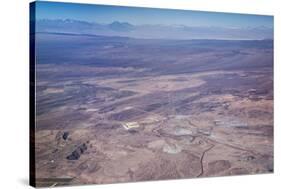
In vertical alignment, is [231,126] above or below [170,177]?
above

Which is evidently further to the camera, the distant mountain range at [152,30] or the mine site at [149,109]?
the distant mountain range at [152,30]

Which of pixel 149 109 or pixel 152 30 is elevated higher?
pixel 152 30

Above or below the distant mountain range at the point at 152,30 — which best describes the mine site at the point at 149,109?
below

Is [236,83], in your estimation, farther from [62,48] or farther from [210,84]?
[62,48]
